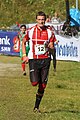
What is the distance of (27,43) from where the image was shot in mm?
9250

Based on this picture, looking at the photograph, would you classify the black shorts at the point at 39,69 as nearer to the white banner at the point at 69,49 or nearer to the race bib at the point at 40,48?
the race bib at the point at 40,48

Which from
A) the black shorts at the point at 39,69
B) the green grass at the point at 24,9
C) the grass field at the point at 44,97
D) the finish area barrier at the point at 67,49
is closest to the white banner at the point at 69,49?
the finish area barrier at the point at 67,49

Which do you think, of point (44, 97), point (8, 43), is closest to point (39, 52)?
point (44, 97)

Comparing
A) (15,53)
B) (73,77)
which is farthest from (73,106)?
(15,53)

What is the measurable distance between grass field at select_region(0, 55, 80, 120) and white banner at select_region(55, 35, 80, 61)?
4725 mm

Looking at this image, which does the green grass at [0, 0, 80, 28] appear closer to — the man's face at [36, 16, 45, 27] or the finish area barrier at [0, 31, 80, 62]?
the finish area barrier at [0, 31, 80, 62]

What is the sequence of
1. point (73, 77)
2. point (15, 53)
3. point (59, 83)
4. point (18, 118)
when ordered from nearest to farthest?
point (18, 118)
point (59, 83)
point (73, 77)
point (15, 53)

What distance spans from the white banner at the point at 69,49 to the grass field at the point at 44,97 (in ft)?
15.5

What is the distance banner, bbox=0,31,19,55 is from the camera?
Answer: 27.0 metres

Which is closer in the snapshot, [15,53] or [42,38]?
[42,38]

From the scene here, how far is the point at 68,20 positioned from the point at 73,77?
12030 mm

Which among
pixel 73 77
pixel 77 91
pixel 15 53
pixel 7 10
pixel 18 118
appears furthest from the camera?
pixel 7 10

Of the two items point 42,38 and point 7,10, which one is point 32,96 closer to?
point 42,38

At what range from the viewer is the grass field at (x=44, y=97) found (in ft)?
30.0
